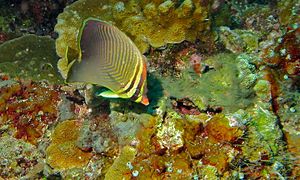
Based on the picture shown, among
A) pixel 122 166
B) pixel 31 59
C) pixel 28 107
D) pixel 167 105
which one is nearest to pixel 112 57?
pixel 167 105

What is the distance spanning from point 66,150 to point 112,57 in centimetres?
128

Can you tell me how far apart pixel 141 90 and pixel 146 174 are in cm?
76

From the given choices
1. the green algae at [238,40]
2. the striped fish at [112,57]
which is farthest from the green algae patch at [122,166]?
the green algae at [238,40]

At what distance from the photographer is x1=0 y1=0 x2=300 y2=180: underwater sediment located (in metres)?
2.53

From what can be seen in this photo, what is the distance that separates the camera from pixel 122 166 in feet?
8.35

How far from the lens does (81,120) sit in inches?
125

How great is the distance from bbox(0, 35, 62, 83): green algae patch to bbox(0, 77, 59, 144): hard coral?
0.23m

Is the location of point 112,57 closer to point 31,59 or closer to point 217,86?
point 217,86

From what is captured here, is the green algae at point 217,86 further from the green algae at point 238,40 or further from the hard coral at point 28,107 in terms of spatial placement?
the hard coral at point 28,107

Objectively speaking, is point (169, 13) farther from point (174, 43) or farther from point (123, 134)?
point (123, 134)

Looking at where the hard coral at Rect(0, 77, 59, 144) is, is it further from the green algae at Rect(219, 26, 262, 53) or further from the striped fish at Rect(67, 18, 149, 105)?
the green algae at Rect(219, 26, 262, 53)

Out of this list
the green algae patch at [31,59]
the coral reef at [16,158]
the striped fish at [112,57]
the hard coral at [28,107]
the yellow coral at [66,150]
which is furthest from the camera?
the green algae patch at [31,59]

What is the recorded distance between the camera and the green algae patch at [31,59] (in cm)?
392

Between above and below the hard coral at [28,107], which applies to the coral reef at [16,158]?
below
